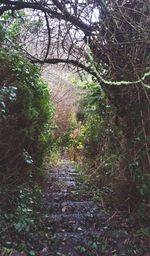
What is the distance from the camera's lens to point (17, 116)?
17.0 feet

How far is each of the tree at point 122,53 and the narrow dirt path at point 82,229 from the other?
0.62m

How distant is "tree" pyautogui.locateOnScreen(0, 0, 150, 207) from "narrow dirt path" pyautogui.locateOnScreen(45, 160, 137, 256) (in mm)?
625

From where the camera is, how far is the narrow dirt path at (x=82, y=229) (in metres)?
4.31

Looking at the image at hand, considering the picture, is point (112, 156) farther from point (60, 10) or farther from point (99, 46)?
point (60, 10)

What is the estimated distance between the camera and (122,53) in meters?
5.00

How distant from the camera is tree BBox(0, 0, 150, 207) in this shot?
16.1 feet

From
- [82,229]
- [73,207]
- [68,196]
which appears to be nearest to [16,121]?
[73,207]

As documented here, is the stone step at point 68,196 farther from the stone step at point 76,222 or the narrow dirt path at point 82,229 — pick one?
the stone step at point 76,222

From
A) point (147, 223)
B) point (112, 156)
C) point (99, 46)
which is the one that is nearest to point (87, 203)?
point (112, 156)

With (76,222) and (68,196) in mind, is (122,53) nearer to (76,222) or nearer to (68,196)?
(76,222)

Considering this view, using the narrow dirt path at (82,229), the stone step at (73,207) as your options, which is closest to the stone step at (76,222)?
the narrow dirt path at (82,229)

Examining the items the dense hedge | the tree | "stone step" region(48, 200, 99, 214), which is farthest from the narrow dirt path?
the dense hedge

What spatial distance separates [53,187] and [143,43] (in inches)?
129

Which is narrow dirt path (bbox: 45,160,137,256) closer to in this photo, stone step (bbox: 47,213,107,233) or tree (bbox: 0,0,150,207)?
stone step (bbox: 47,213,107,233)
